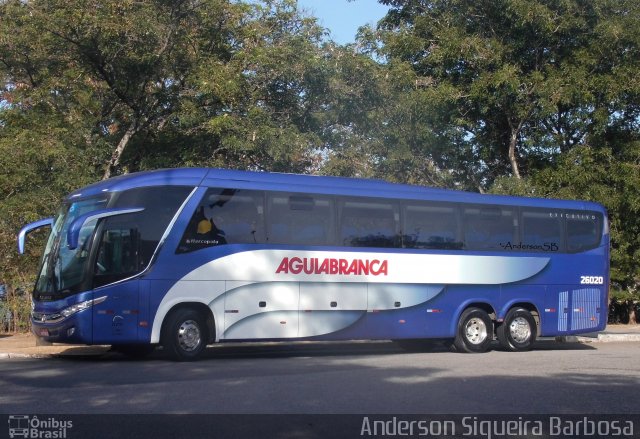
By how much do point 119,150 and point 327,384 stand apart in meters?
11.9

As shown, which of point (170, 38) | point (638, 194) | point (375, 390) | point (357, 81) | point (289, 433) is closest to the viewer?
point (289, 433)

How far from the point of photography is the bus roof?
14664 millimetres

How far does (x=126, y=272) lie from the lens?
564 inches

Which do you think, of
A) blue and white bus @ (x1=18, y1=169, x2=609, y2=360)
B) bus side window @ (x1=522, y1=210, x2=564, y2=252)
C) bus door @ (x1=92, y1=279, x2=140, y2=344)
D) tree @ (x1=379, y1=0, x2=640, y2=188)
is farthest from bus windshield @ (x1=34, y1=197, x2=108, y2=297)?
tree @ (x1=379, y1=0, x2=640, y2=188)

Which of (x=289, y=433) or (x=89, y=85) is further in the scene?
(x=89, y=85)

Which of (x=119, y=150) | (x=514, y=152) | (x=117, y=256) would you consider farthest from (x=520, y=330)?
(x=119, y=150)

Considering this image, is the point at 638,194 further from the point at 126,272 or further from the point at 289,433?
the point at 289,433

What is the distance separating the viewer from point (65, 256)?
14469mm

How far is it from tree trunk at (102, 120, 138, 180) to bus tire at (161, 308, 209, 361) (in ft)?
23.2

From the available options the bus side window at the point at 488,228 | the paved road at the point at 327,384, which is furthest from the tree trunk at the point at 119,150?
the bus side window at the point at 488,228

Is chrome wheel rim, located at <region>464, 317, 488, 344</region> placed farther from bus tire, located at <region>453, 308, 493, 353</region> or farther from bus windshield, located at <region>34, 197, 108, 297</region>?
bus windshield, located at <region>34, 197, 108, 297</region>

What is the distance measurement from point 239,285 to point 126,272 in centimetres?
217

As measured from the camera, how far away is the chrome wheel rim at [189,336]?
14703mm

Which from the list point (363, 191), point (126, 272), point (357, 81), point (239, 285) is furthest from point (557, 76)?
point (126, 272)
